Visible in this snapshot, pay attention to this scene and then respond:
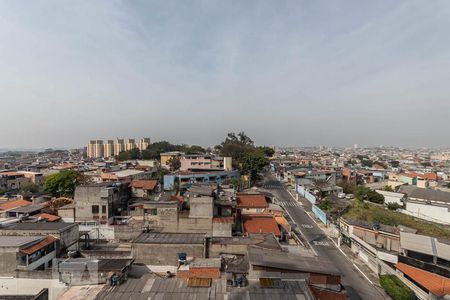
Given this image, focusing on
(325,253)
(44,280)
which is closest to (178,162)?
(325,253)

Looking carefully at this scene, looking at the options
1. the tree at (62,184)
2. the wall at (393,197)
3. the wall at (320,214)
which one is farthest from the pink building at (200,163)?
the wall at (393,197)

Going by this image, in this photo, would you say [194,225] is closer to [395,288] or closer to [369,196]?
[395,288]

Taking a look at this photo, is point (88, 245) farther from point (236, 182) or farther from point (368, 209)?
point (368, 209)

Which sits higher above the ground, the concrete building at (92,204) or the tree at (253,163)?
the tree at (253,163)

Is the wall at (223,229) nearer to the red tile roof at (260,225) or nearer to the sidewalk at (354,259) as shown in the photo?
the red tile roof at (260,225)

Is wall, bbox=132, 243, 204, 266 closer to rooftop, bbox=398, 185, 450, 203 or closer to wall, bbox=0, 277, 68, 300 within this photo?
wall, bbox=0, 277, 68, 300

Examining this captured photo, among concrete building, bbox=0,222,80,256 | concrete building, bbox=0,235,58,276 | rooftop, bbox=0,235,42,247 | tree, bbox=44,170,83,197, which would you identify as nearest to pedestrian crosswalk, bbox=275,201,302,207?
concrete building, bbox=0,222,80,256
